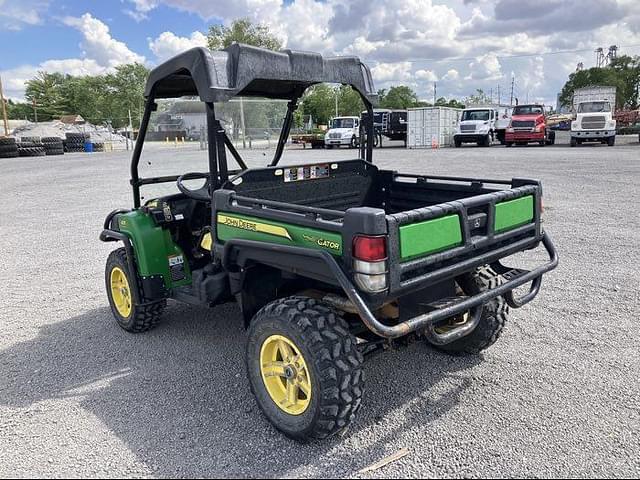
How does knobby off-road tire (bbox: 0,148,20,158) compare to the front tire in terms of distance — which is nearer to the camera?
the front tire

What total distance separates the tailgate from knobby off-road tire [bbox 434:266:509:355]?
271 mm

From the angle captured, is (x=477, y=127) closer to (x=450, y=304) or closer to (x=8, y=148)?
(x=8, y=148)

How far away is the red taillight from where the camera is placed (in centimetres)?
264

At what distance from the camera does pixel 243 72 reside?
344cm

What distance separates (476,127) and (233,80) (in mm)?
26688

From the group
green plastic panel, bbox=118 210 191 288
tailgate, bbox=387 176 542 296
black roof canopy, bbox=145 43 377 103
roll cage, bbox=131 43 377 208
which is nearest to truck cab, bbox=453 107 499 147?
roll cage, bbox=131 43 377 208

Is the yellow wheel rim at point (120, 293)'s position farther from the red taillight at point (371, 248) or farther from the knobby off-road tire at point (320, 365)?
the red taillight at point (371, 248)

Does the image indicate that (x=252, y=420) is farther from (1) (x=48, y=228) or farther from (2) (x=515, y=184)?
(1) (x=48, y=228)

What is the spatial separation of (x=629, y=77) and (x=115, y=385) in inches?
2871

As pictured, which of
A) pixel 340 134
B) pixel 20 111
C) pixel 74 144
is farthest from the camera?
pixel 20 111

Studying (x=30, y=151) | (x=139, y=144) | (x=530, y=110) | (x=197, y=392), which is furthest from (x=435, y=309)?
(x=30, y=151)

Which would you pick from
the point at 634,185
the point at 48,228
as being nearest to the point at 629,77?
the point at 634,185

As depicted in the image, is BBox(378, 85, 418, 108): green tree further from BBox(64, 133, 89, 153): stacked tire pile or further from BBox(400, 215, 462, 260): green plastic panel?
BBox(400, 215, 462, 260): green plastic panel

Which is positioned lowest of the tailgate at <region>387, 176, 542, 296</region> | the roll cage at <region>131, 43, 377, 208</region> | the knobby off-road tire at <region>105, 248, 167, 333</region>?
the knobby off-road tire at <region>105, 248, 167, 333</region>
